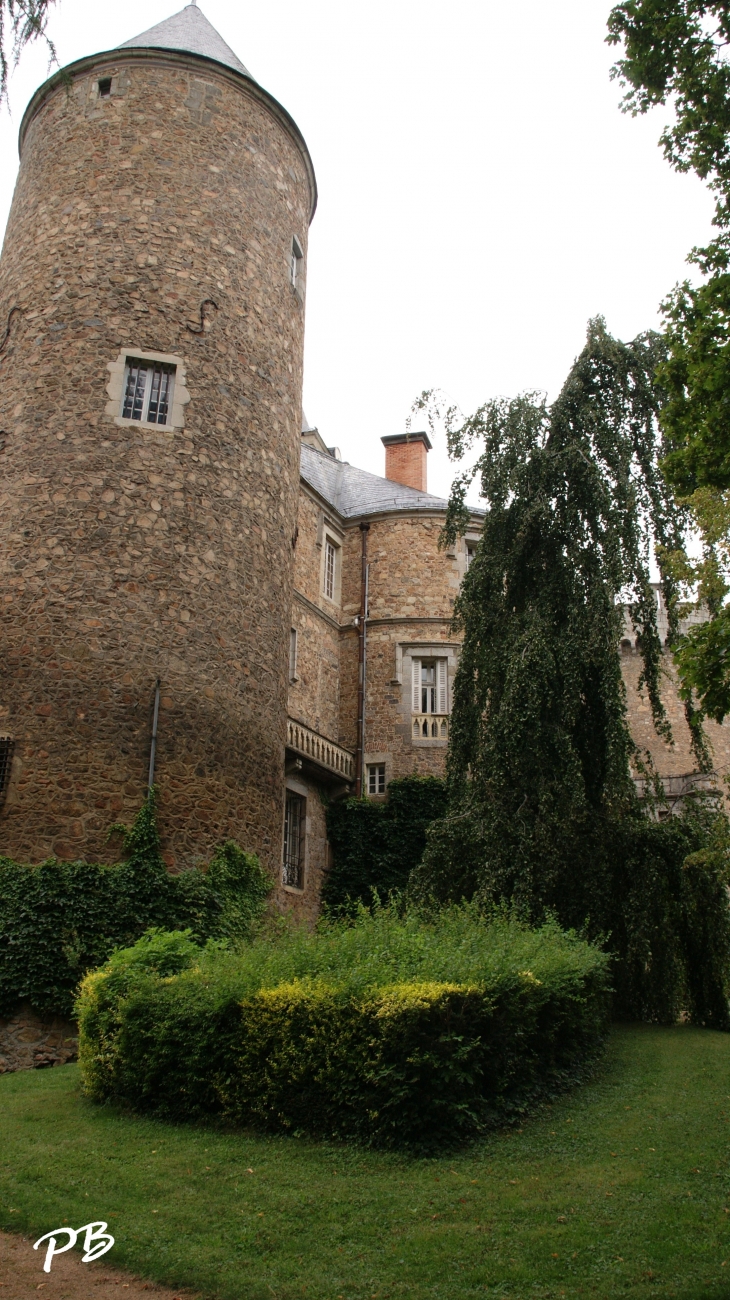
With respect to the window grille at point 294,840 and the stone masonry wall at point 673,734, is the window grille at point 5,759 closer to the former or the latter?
the window grille at point 294,840

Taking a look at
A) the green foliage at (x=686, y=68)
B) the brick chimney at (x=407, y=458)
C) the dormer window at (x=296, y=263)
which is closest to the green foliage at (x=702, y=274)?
the green foliage at (x=686, y=68)

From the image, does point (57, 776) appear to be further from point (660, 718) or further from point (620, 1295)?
point (620, 1295)

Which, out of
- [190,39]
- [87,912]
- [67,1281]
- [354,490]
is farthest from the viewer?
[354,490]

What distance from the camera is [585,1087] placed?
10.0 m

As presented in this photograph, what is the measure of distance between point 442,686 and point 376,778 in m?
2.50

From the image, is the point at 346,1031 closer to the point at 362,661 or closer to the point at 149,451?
the point at 149,451

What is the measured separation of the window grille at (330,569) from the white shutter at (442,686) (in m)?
2.80

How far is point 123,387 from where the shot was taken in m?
15.8

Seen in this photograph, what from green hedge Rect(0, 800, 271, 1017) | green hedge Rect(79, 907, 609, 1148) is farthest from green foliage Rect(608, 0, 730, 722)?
green hedge Rect(0, 800, 271, 1017)

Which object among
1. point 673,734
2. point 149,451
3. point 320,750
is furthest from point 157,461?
point 673,734

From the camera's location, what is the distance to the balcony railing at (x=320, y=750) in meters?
19.0

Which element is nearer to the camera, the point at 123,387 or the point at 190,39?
the point at 123,387

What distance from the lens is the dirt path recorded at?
5879mm

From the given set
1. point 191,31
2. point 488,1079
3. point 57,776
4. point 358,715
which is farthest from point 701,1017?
point 191,31
